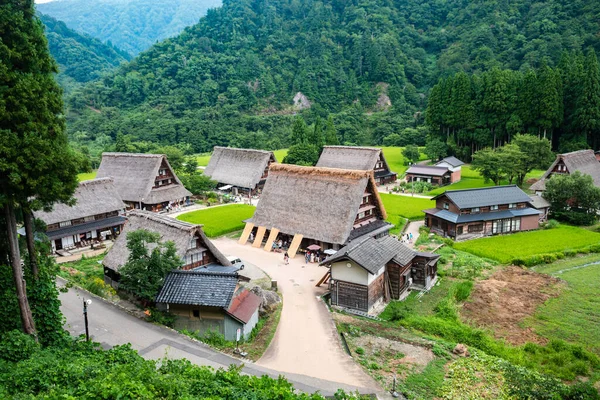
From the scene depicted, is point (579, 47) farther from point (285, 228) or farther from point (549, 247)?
point (285, 228)

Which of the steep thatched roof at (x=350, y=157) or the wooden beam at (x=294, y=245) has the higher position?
the steep thatched roof at (x=350, y=157)

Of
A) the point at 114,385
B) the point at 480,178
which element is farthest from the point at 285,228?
the point at 480,178

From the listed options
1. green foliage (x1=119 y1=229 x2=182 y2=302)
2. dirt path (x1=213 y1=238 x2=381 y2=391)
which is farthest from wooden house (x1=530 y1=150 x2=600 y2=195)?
green foliage (x1=119 y1=229 x2=182 y2=302)

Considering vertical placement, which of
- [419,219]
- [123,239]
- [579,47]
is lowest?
[419,219]

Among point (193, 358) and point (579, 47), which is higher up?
point (579, 47)

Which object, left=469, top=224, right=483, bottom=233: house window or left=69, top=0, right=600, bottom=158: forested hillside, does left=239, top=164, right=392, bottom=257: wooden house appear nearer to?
left=469, top=224, right=483, bottom=233: house window

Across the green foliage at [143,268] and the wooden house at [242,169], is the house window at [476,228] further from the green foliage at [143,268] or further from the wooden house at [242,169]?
the green foliage at [143,268]

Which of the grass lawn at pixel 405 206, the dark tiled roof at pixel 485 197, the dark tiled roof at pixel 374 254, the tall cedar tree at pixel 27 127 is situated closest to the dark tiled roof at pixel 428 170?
the grass lawn at pixel 405 206

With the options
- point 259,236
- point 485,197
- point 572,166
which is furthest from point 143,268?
point 572,166
